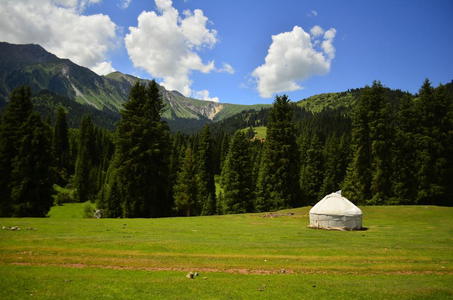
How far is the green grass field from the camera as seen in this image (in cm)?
998

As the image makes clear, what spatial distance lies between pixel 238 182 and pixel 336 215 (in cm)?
2424

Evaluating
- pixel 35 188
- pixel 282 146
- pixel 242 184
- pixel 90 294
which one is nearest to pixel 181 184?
pixel 242 184

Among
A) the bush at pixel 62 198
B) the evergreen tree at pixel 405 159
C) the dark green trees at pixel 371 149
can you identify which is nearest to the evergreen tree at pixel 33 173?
the dark green trees at pixel 371 149

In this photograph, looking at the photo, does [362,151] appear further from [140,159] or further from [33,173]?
[33,173]

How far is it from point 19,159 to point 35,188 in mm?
3675

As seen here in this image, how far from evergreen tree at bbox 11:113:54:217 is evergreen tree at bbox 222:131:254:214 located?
1000 inches

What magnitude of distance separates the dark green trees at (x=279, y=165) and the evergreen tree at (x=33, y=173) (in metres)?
29.5

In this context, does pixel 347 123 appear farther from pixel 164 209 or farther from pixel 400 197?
pixel 164 209

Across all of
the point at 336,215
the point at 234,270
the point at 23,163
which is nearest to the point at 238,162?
the point at 336,215

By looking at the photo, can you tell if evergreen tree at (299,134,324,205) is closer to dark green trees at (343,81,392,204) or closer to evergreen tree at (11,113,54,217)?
dark green trees at (343,81,392,204)

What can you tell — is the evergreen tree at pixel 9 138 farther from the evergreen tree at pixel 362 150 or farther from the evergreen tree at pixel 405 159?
the evergreen tree at pixel 405 159

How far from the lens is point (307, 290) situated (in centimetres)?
1040

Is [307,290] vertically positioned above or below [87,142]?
below

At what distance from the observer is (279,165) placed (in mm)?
47625
